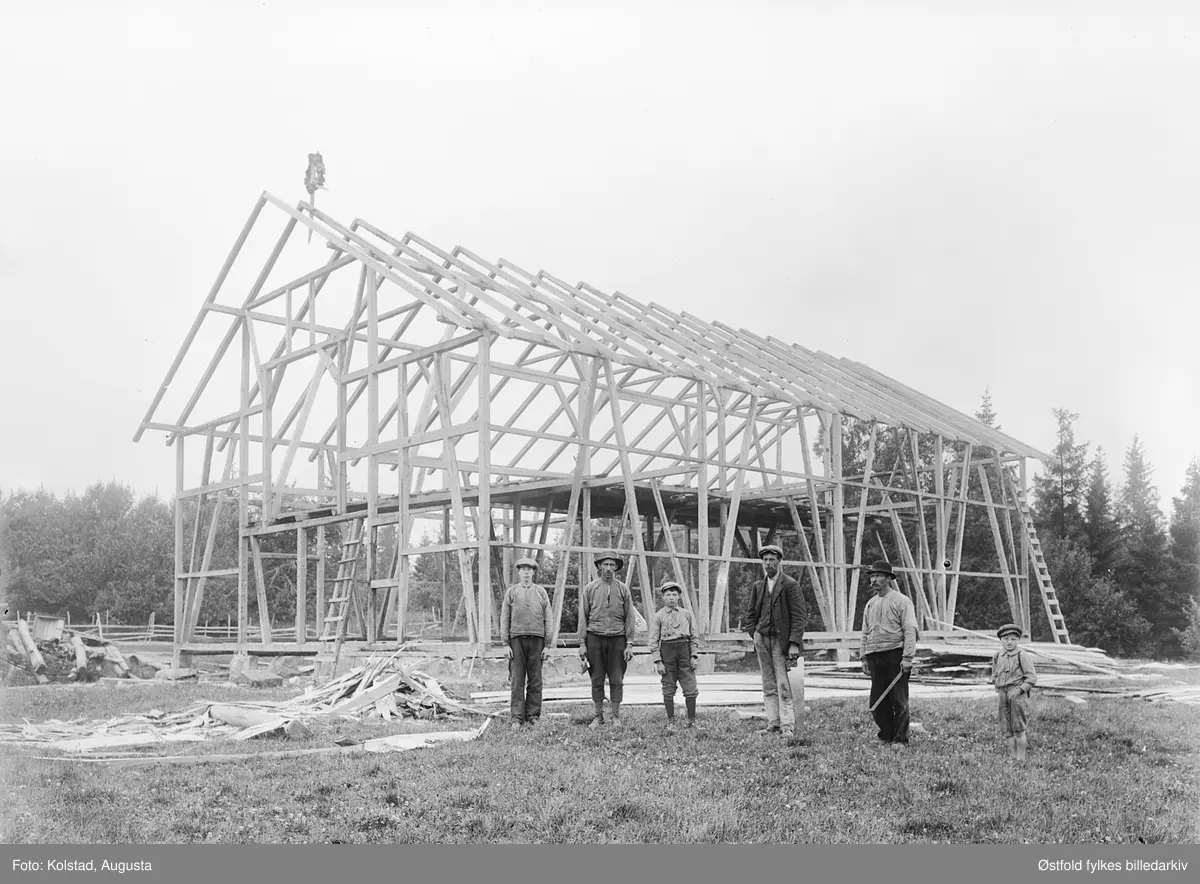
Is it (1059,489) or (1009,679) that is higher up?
(1059,489)

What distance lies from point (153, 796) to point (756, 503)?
2109cm

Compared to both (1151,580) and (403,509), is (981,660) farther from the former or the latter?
(1151,580)

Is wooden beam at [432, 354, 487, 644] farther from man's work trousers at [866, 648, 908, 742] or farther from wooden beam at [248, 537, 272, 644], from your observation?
man's work trousers at [866, 648, 908, 742]

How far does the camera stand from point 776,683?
1079 cm

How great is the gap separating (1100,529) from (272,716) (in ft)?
114

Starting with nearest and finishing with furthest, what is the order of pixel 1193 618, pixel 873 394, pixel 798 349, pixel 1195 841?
pixel 1195 841, pixel 873 394, pixel 798 349, pixel 1193 618

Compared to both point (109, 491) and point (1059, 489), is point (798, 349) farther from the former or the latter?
point (109, 491)

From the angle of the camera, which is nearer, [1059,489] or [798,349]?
[798,349]

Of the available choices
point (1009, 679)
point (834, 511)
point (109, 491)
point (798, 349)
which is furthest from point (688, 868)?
point (109, 491)

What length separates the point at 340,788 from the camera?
24.9 feet

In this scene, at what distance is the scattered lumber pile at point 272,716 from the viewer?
10289 mm

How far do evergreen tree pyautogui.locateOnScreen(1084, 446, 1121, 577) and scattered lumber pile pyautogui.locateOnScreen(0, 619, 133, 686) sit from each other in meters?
30.3

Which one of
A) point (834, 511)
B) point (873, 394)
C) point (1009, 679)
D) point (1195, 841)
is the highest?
point (873, 394)

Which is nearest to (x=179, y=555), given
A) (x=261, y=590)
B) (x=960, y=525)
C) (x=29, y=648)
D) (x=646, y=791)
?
(x=261, y=590)
